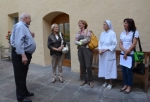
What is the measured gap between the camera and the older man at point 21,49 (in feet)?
9.34

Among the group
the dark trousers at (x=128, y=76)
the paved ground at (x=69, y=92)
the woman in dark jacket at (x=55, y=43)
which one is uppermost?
the woman in dark jacket at (x=55, y=43)

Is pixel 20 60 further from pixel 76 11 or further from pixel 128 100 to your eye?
→ pixel 76 11

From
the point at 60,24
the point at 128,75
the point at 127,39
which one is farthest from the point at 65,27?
the point at 128,75

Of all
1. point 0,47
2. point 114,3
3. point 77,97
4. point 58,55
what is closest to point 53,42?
point 58,55

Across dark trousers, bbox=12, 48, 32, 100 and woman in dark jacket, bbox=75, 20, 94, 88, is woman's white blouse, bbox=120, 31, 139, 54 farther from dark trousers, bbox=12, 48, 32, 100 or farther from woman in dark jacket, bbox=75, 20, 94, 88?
dark trousers, bbox=12, 48, 32, 100

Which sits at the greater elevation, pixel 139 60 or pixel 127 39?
pixel 127 39

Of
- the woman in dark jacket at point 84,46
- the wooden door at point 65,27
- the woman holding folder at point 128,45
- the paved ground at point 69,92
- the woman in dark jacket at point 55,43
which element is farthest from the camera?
the wooden door at point 65,27

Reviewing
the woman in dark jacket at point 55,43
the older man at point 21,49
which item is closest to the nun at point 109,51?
the woman in dark jacket at point 55,43

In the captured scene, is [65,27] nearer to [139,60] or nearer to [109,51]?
[109,51]

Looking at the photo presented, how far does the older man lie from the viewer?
2848mm

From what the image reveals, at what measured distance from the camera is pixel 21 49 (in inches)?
112

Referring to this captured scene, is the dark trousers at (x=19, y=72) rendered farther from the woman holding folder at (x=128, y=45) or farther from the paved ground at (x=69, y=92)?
the woman holding folder at (x=128, y=45)

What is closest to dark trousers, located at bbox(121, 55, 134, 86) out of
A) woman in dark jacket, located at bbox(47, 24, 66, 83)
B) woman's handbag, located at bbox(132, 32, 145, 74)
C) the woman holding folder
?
the woman holding folder

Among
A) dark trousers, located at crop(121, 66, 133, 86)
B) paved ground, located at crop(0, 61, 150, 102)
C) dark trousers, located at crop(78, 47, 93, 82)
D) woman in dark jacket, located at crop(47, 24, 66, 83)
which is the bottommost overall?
paved ground, located at crop(0, 61, 150, 102)
